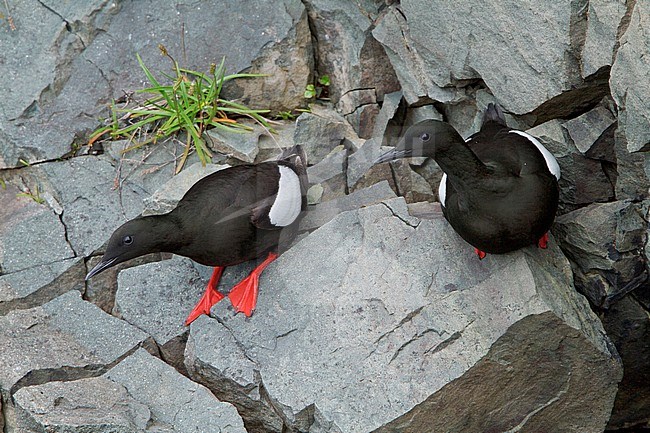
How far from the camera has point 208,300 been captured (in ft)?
15.9

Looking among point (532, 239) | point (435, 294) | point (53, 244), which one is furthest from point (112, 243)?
point (532, 239)

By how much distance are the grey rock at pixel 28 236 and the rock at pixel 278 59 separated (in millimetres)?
1412

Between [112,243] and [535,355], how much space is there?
2054mm

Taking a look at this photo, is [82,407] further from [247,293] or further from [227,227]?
[227,227]

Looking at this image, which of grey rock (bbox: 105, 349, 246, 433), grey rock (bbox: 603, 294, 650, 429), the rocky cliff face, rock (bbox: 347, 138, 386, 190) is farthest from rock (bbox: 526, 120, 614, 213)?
grey rock (bbox: 105, 349, 246, 433)

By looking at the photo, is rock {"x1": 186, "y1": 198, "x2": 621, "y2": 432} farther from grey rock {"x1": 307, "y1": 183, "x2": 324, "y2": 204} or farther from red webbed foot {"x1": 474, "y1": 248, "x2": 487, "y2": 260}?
grey rock {"x1": 307, "y1": 183, "x2": 324, "y2": 204}

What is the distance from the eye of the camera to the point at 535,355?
4246mm

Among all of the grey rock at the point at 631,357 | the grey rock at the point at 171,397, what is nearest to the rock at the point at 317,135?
the grey rock at the point at 171,397

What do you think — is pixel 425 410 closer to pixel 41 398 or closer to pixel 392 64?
pixel 41 398

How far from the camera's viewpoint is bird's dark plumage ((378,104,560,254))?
418cm

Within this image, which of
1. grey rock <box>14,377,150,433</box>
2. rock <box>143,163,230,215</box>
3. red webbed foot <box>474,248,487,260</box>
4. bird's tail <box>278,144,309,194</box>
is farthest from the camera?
rock <box>143,163,230,215</box>

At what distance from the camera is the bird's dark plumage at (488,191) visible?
4176 millimetres

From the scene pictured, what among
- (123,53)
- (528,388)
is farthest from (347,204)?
(123,53)

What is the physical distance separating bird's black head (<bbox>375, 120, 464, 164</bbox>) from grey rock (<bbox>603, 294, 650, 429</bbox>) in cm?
141
